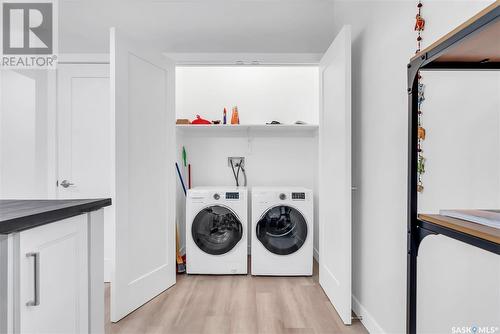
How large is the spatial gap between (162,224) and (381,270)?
5.55ft

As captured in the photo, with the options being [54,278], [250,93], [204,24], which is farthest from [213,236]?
[204,24]

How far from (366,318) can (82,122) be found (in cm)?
287

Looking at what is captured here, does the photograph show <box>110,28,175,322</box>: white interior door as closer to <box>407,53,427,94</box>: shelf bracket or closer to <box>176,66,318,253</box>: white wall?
<box>176,66,318,253</box>: white wall

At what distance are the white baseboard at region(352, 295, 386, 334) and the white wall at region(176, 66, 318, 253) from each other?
64.0 inches

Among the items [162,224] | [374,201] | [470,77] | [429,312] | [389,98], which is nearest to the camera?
[470,77]

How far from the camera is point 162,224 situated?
239 centimetres

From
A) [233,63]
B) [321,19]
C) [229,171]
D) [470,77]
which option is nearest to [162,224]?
[229,171]

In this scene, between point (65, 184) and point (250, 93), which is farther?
point (250, 93)

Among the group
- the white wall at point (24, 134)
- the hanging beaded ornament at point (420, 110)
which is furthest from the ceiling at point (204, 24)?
the hanging beaded ornament at point (420, 110)

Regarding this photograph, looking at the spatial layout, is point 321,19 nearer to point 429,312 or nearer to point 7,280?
point 429,312

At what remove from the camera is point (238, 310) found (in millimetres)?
2084

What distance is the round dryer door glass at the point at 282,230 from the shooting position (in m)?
2.71

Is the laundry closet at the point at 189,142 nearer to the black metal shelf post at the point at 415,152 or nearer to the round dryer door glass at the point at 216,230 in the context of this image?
the round dryer door glass at the point at 216,230

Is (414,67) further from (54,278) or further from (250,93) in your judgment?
(250,93)
